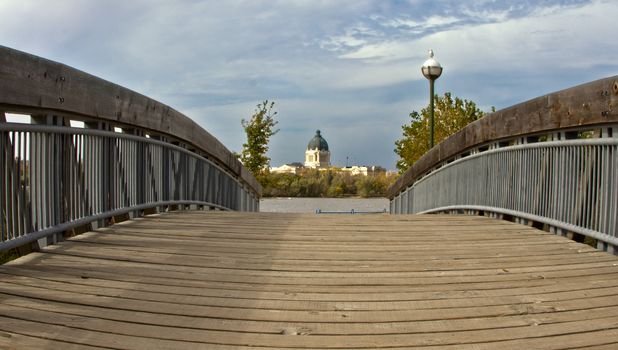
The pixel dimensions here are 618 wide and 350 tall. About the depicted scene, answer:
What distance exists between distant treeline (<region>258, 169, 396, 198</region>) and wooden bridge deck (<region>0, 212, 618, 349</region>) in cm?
2673

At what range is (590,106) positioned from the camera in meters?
4.39

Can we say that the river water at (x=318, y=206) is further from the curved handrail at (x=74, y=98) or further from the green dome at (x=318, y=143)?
the green dome at (x=318, y=143)

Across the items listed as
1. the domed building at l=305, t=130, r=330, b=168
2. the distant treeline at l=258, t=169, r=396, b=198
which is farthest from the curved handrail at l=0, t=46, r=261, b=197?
the domed building at l=305, t=130, r=330, b=168

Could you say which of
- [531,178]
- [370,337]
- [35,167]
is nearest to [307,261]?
[370,337]

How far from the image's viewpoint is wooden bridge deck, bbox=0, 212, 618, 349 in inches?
93.4

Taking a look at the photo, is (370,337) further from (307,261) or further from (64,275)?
(64,275)

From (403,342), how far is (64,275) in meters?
2.10

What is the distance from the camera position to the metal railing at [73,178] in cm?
359

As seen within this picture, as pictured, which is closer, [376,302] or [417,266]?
[376,302]

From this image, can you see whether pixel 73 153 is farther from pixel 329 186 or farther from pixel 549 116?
pixel 329 186

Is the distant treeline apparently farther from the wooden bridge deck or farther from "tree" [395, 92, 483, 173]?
the wooden bridge deck

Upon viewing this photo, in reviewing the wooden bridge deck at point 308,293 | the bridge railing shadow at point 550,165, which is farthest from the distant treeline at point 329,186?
the wooden bridge deck at point 308,293

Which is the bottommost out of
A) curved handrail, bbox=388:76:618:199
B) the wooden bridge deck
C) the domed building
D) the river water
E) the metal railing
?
the river water

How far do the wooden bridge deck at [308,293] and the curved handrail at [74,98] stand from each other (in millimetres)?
1033
